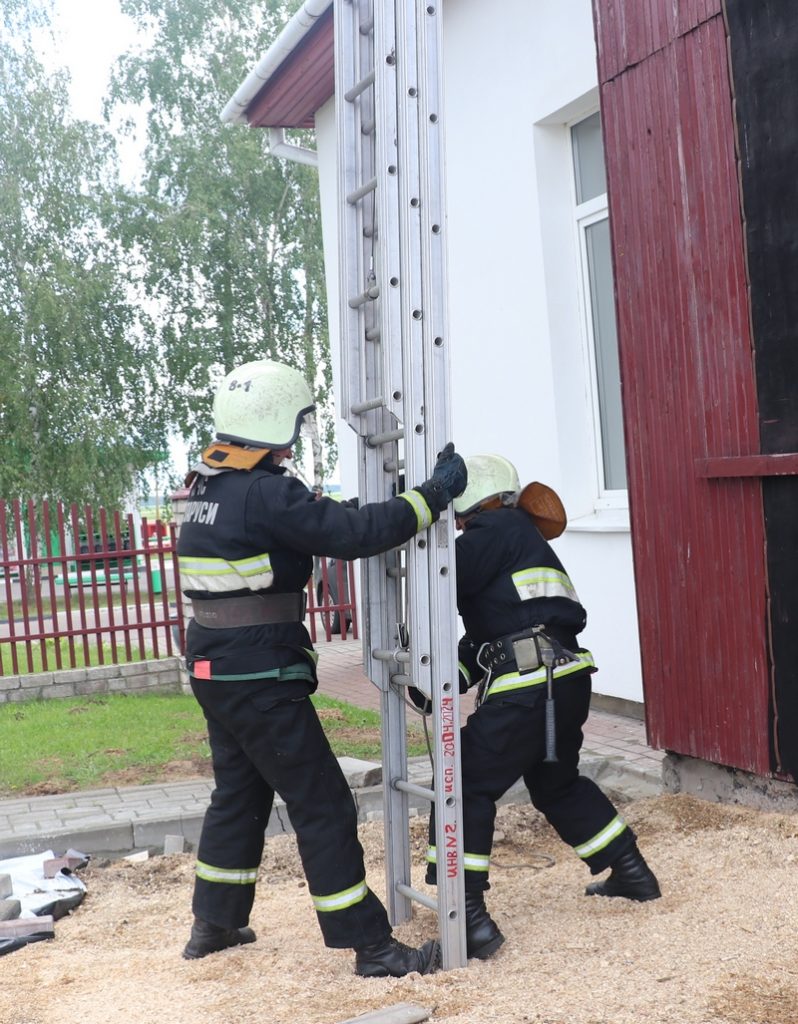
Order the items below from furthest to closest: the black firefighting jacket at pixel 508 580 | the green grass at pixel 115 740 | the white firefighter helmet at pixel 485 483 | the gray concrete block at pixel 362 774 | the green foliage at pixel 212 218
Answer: the green foliage at pixel 212 218 → the green grass at pixel 115 740 → the gray concrete block at pixel 362 774 → the white firefighter helmet at pixel 485 483 → the black firefighting jacket at pixel 508 580

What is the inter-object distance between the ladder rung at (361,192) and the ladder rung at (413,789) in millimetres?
2051

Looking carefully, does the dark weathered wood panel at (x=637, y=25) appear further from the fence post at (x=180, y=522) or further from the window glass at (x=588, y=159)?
the fence post at (x=180, y=522)

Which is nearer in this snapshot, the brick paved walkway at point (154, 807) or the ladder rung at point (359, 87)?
the ladder rung at point (359, 87)

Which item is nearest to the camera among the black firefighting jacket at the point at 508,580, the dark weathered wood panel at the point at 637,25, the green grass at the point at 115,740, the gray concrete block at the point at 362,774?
the black firefighting jacket at the point at 508,580

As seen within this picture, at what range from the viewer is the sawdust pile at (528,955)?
3.24 meters

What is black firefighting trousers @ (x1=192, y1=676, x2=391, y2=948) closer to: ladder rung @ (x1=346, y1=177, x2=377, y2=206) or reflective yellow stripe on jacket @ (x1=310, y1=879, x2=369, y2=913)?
reflective yellow stripe on jacket @ (x1=310, y1=879, x2=369, y2=913)

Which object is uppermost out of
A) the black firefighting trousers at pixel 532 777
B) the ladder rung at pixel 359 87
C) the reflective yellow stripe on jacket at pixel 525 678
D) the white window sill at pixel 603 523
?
the ladder rung at pixel 359 87

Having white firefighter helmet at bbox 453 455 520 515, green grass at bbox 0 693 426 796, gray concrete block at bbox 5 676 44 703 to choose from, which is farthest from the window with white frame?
gray concrete block at bbox 5 676 44 703

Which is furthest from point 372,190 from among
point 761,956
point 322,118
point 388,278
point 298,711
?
point 322,118

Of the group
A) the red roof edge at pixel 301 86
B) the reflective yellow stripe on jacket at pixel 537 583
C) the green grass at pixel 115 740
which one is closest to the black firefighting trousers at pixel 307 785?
the reflective yellow stripe on jacket at pixel 537 583

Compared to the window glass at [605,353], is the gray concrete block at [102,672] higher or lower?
lower

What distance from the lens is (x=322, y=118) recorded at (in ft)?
40.2

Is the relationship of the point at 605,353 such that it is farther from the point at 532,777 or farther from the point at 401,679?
the point at 401,679

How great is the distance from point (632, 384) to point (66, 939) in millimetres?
3501
